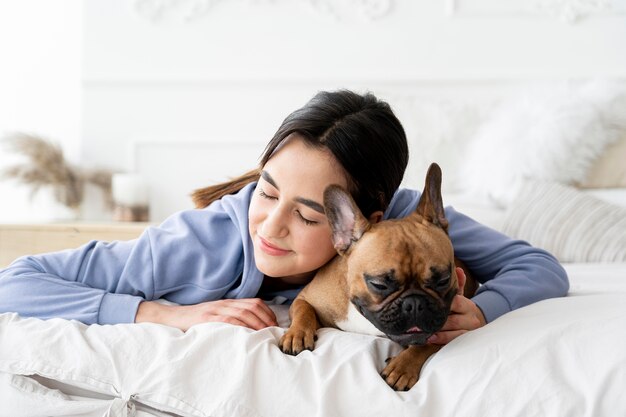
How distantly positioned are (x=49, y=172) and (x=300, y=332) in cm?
316

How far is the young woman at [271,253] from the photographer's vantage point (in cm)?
155

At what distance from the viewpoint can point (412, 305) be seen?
4.37 ft

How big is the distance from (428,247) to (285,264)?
1.14 ft

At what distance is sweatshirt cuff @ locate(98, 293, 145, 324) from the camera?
154 centimetres

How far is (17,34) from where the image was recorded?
4.52 meters

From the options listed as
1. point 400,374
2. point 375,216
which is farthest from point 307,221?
point 400,374

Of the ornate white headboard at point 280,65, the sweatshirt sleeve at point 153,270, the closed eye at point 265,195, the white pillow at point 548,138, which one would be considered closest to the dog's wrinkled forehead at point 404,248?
the closed eye at point 265,195

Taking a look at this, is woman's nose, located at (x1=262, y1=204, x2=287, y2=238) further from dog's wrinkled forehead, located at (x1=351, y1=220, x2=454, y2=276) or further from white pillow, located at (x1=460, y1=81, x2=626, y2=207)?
white pillow, located at (x1=460, y1=81, x2=626, y2=207)

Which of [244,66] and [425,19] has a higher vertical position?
[425,19]

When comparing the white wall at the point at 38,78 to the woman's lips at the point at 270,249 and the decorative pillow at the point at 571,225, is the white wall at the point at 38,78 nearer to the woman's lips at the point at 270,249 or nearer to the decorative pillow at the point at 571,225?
the decorative pillow at the point at 571,225

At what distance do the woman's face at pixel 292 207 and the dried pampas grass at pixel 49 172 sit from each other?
2877 millimetres

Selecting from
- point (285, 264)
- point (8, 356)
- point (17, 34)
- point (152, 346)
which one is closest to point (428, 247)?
point (285, 264)

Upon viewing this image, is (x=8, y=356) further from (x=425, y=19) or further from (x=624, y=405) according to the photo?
(x=425, y=19)

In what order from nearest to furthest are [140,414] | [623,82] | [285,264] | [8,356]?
1. [140,414]
2. [8,356]
3. [285,264]
4. [623,82]
